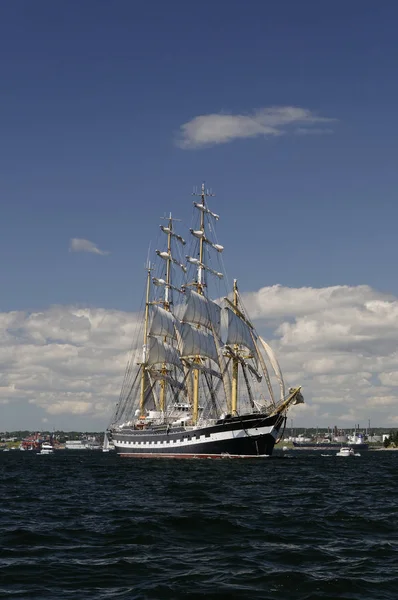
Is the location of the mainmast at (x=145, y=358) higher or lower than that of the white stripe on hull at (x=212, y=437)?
higher

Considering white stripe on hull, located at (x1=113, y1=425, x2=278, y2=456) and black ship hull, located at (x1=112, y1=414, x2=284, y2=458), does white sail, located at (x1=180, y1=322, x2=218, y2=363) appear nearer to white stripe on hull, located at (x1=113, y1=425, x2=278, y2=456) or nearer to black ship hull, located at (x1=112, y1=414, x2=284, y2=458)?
black ship hull, located at (x1=112, y1=414, x2=284, y2=458)

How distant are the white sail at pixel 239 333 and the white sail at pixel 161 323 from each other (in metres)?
19.8

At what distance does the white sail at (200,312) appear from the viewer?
5094 inches


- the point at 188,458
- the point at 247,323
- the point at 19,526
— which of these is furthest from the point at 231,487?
the point at 247,323

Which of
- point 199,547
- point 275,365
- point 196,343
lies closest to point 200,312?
point 196,343

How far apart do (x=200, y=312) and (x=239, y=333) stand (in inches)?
402

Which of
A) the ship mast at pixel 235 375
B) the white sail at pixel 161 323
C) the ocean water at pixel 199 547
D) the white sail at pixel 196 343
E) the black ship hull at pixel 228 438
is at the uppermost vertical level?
the white sail at pixel 161 323

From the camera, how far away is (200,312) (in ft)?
427

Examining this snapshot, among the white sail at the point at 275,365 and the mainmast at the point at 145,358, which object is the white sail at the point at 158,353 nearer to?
the mainmast at the point at 145,358

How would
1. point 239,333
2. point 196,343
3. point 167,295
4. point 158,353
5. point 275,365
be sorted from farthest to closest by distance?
point 167,295, point 158,353, point 196,343, point 239,333, point 275,365

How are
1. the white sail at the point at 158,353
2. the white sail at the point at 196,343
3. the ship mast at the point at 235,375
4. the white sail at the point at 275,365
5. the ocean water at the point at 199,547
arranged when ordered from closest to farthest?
1. the ocean water at the point at 199,547
2. the white sail at the point at 275,365
3. the ship mast at the point at 235,375
4. the white sail at the point at 196,343
5. the white sail at the point at 158,353

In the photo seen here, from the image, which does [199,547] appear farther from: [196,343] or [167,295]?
[167,295]

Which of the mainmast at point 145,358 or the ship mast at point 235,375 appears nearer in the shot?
the ship mast at point 235,375

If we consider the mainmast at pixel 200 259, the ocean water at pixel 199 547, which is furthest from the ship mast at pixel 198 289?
the ocean water at pixel 199 547
